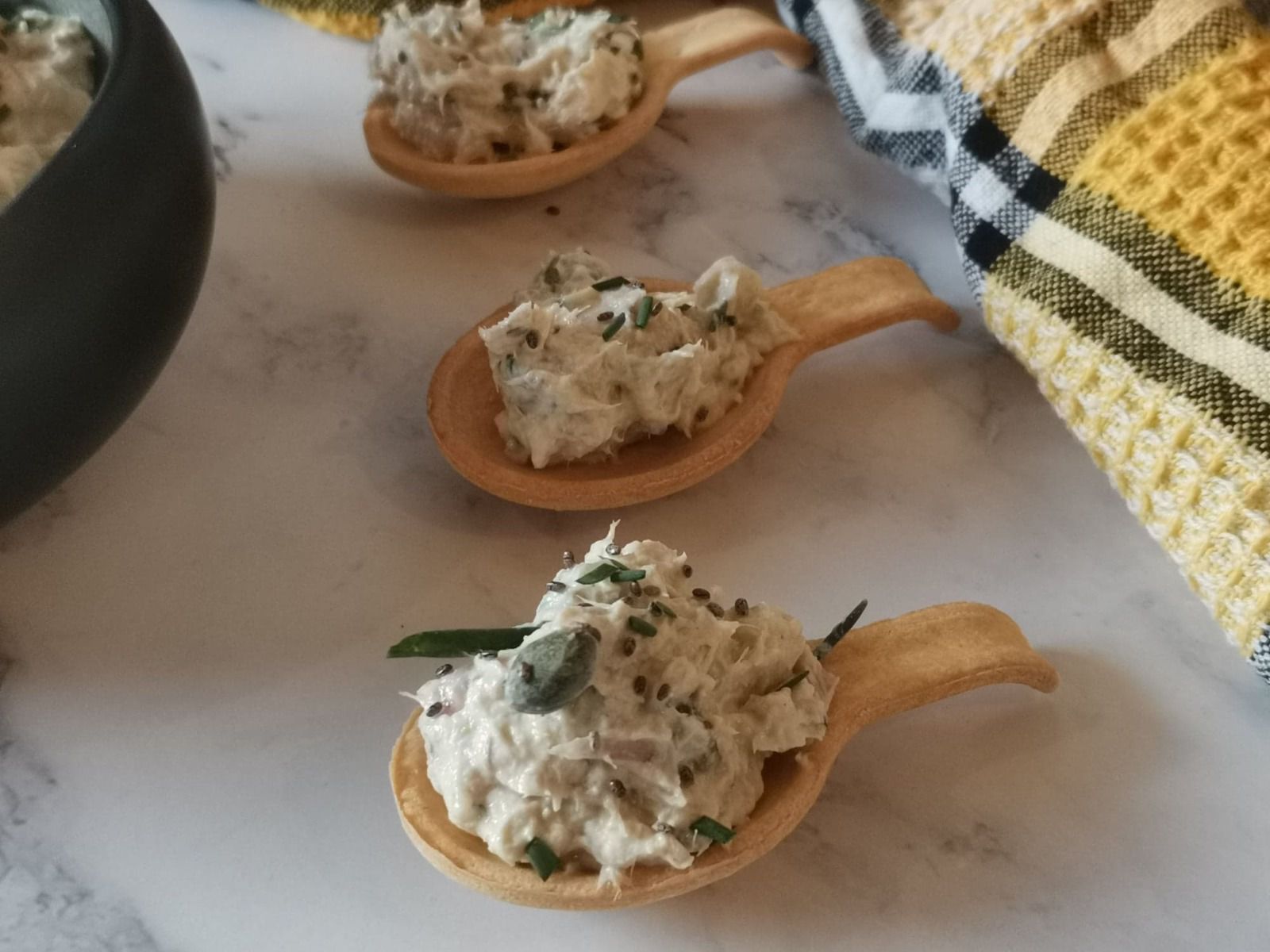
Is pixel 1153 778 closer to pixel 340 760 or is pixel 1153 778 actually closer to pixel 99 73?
pixel 340 760

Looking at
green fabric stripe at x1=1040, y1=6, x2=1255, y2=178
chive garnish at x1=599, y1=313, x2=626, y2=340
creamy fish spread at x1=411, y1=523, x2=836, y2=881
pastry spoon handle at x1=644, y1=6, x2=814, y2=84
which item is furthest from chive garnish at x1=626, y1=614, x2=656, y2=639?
pastry spoon handle at x1=644, y1=6, x2=814, y2=84

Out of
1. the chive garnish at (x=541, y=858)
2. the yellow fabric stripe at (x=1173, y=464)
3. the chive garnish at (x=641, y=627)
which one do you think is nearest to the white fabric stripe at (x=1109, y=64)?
the yellow fabric stripe at (x=1173, y=464)

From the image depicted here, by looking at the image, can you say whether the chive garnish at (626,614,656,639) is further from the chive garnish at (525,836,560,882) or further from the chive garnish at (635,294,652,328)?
the chive garnish at (635,294,652,328)

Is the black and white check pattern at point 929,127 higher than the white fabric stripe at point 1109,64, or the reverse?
the white fabric stripe at point 1109,64

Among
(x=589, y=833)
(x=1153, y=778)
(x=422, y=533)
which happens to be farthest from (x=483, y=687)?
(x=1153, y=778)

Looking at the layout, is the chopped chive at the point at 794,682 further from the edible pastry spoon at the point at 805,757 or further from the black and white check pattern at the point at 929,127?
the black and white check pattern at the point at 929,127
